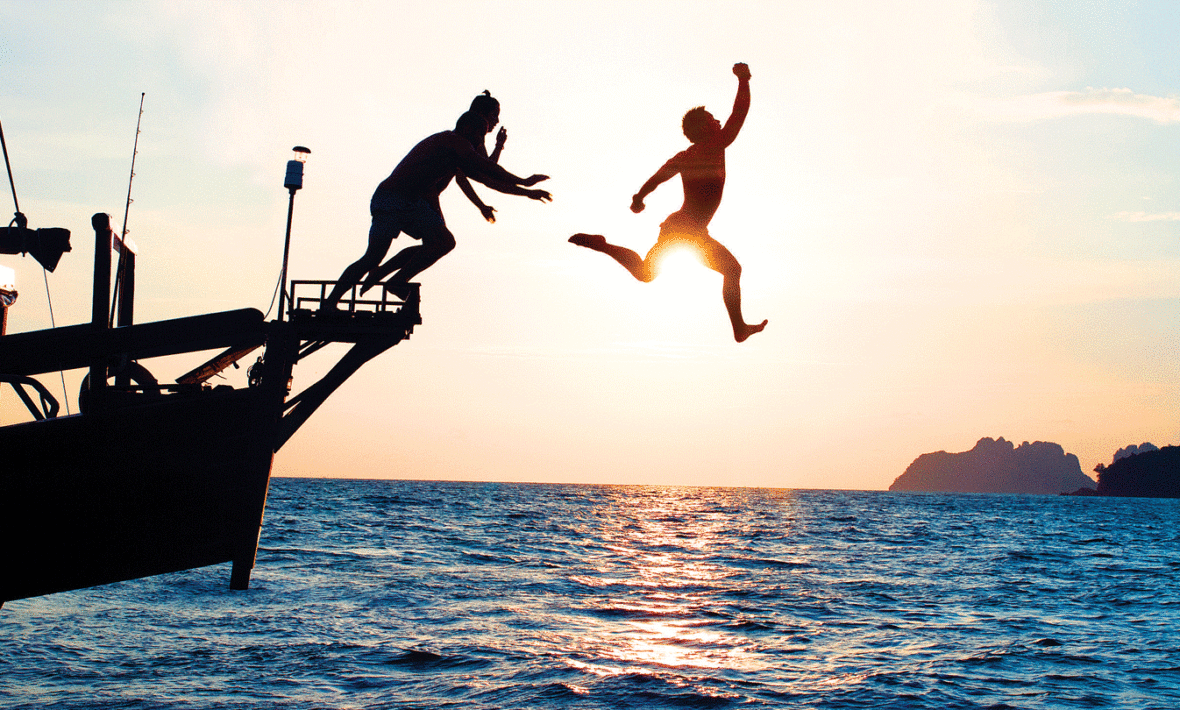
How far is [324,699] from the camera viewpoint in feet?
46.6

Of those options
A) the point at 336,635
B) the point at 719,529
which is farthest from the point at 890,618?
the point at 719,529

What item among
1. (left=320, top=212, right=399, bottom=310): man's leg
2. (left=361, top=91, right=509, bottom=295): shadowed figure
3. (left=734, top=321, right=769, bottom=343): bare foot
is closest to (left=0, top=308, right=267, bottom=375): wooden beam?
(left=320, top=212, right=399, bottom=310): man's leg

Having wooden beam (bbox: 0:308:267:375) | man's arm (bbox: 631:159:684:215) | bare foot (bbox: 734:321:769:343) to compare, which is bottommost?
bare foot (bbox: 734:321:769:343)

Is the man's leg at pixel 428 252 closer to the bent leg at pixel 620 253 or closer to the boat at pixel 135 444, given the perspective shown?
the boat at pixel 135 444

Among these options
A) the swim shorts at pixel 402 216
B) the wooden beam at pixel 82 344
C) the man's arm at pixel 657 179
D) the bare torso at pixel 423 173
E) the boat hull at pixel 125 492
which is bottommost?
the boat hull at pixel 125 492

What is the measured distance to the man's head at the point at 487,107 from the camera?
6.50 metres

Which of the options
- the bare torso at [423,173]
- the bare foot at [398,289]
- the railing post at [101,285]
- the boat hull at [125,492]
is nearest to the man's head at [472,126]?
the bare torso at [423,173]

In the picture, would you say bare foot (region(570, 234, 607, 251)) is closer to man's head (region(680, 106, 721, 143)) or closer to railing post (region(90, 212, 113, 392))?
man's head (region(680, 106, 721, 143))

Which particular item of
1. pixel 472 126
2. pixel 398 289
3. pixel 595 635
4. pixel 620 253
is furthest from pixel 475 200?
pixel 595 635

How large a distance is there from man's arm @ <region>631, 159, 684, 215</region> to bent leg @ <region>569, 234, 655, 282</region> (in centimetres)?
41

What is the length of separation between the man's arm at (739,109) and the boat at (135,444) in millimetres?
6101

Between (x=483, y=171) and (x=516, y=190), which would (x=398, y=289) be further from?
(x=516, y=190)

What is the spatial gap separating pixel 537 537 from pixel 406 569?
20.1 m

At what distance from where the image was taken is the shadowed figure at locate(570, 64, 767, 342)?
13.0ft
